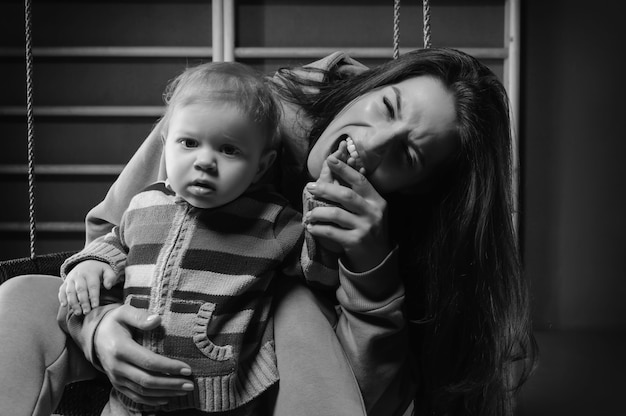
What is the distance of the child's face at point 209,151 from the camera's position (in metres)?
0.69

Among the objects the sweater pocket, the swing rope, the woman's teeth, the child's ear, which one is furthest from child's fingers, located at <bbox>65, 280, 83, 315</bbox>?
the swing rope

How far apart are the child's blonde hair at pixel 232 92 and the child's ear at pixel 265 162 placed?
0.03 ft

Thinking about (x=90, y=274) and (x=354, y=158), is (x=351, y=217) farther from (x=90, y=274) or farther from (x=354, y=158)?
(x=90, y=274)

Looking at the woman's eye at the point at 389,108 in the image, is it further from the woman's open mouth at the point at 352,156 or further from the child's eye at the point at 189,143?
the child's eye at the point at 189,143

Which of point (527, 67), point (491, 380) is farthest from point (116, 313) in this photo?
point (527, 67)

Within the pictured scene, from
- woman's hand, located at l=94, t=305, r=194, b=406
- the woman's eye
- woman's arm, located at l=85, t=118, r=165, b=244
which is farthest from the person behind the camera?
woman's arm, located at l=85, t=118, r=165, b=244

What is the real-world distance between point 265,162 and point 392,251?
0.18 m

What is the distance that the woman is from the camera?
0.71m

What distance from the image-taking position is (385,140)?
0.74m

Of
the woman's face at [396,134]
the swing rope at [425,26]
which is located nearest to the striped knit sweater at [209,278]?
the woman's face at [396,134]

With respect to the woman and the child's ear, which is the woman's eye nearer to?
the woman

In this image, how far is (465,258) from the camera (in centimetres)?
84

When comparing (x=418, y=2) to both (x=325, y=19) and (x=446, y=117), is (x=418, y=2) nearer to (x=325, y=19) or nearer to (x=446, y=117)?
(x=325, y=19)

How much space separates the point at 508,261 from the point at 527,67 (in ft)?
6.41
